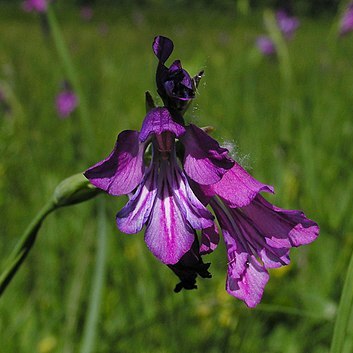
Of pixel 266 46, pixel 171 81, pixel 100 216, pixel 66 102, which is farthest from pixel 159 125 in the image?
pixel 266 46

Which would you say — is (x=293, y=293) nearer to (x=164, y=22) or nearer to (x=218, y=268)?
(x=218, y=268)

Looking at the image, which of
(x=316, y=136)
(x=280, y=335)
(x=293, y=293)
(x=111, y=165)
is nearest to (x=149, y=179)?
(x=111, y=165)

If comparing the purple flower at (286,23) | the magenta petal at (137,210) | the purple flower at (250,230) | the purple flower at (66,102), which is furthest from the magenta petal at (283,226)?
the purple flower at (286,23)

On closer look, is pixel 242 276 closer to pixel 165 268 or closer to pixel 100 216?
pixel 100 216

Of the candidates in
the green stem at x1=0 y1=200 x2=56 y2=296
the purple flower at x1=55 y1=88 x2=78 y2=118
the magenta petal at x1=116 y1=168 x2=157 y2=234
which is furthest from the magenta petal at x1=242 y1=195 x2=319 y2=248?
the purple flower at x1=55 y1=88 x2=78 y2=118

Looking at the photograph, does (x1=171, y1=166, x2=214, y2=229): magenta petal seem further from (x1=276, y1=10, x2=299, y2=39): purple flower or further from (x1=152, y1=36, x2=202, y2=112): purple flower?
(x1=276, y1=10, x2=299, y2=39): purple flower

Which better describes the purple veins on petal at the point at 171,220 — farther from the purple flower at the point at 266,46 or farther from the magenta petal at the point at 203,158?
the purple flower at the point at 266,46
